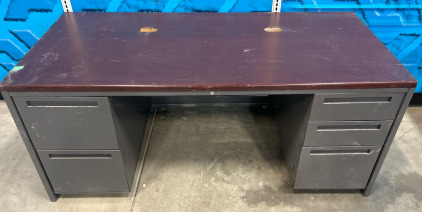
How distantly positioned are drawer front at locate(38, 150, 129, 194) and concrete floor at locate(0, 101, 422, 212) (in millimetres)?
105

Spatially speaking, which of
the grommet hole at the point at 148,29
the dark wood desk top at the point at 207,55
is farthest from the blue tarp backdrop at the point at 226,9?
the grommet hole at the point at 148,29

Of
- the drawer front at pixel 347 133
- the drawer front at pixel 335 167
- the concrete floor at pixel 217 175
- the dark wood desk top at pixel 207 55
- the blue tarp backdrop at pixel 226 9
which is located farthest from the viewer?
the blue tarp backdrop at pixel 226 9

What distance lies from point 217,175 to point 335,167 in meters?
0.57

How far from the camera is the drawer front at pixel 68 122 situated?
3.80ft

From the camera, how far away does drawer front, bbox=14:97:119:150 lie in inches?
45.6

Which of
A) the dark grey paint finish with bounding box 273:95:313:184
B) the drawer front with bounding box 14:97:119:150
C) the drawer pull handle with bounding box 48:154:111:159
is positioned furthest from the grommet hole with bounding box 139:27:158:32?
the dark grey paint finish with bounding box 273:95:313:184

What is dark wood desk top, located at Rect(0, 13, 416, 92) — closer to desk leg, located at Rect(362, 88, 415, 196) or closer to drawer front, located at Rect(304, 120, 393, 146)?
desk leg, located at Rect(362, 88, 415, 196)

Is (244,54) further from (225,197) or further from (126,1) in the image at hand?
(126,1)

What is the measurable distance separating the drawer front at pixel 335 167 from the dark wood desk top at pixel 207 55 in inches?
13.8

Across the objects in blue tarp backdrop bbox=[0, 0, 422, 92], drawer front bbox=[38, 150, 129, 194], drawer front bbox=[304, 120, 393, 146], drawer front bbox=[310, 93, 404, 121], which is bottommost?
drawer front bbox=[38, 150, 129, 194]

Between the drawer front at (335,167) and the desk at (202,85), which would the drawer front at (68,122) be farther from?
the drawer front at (335,167)

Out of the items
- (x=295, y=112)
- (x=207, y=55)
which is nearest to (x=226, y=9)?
(x=207, y=55)

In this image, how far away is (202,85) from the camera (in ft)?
3.60

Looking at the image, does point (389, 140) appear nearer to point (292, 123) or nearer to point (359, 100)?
point (359, 100)
